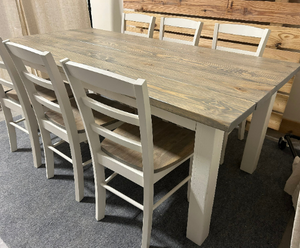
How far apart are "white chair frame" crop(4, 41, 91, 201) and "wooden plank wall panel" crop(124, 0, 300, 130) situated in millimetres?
1592

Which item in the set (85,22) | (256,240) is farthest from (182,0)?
(256,240)

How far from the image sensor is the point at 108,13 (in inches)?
133

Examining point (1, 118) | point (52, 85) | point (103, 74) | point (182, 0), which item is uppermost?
point (182, 0)

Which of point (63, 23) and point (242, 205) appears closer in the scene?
point (242, 205)

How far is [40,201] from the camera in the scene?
59.2 inches

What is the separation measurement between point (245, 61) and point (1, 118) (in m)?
2.37

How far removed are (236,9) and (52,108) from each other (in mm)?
1716

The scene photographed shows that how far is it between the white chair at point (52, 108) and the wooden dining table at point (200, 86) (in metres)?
0.20

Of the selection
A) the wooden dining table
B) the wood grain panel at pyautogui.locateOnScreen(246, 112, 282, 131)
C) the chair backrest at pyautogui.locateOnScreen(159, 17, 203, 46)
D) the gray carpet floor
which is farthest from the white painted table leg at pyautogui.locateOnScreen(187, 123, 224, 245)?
the wood grain panel at pyautogui.locateOnScreen(246, 112, 282, 131)

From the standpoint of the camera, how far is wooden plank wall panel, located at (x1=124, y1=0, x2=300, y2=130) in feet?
6.15

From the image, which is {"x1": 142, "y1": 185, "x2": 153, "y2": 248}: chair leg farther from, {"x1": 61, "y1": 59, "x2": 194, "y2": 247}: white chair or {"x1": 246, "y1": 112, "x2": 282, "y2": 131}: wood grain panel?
{"x1": 246, "y1": 112, "x2": 282, "y2": 131}: wood grain panel

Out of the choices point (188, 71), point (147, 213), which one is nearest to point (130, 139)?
point (147, 213)

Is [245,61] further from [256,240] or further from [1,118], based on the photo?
[1,118]

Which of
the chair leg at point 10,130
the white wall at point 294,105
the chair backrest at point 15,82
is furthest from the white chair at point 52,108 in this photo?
the white wall at point 294,105
